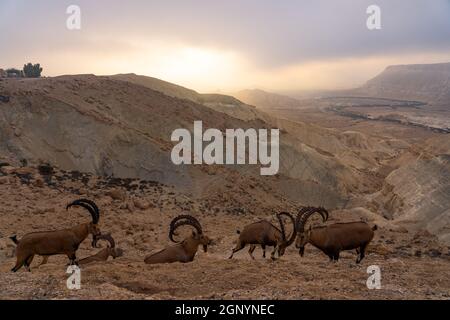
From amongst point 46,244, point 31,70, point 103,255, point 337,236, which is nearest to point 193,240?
point 103,255

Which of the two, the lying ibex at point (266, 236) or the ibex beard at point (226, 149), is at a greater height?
the ibex beard at point (226, 149)

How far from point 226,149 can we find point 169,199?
949cm

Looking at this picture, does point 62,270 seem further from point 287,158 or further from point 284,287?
point 287,158

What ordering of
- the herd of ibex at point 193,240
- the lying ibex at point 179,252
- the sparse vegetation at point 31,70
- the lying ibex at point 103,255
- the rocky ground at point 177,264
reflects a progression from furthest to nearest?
the sparse vegetation at point 31,70 → the lying ibex at point 103,255 → the lying ibex at point 179,252 → the herd of ibex at point 193,240 → the rocky ground at point 177,264

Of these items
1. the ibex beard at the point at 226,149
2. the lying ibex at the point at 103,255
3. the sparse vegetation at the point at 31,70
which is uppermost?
the sparse vegetation at the point at 31,70

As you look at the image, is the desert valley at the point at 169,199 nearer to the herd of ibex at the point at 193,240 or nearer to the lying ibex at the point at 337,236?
the herd of ibex at the point at 193,240

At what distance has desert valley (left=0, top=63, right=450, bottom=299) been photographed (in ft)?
33.1

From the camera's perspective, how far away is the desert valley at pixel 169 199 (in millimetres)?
10102

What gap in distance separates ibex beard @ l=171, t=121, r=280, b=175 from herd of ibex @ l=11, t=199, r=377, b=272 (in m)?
13.6

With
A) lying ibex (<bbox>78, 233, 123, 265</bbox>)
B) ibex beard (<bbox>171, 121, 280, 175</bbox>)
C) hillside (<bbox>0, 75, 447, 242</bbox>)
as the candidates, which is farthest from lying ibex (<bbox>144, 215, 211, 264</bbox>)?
ibex beard (<bbox>171, 121, 280, 175</bbox>)

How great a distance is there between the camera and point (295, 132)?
61188 mm

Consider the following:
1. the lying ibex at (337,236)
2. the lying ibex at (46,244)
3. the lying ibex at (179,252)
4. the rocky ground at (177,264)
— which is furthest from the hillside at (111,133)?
the lying ibex at (46,244)

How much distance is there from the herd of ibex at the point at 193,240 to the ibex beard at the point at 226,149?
13628 mm
